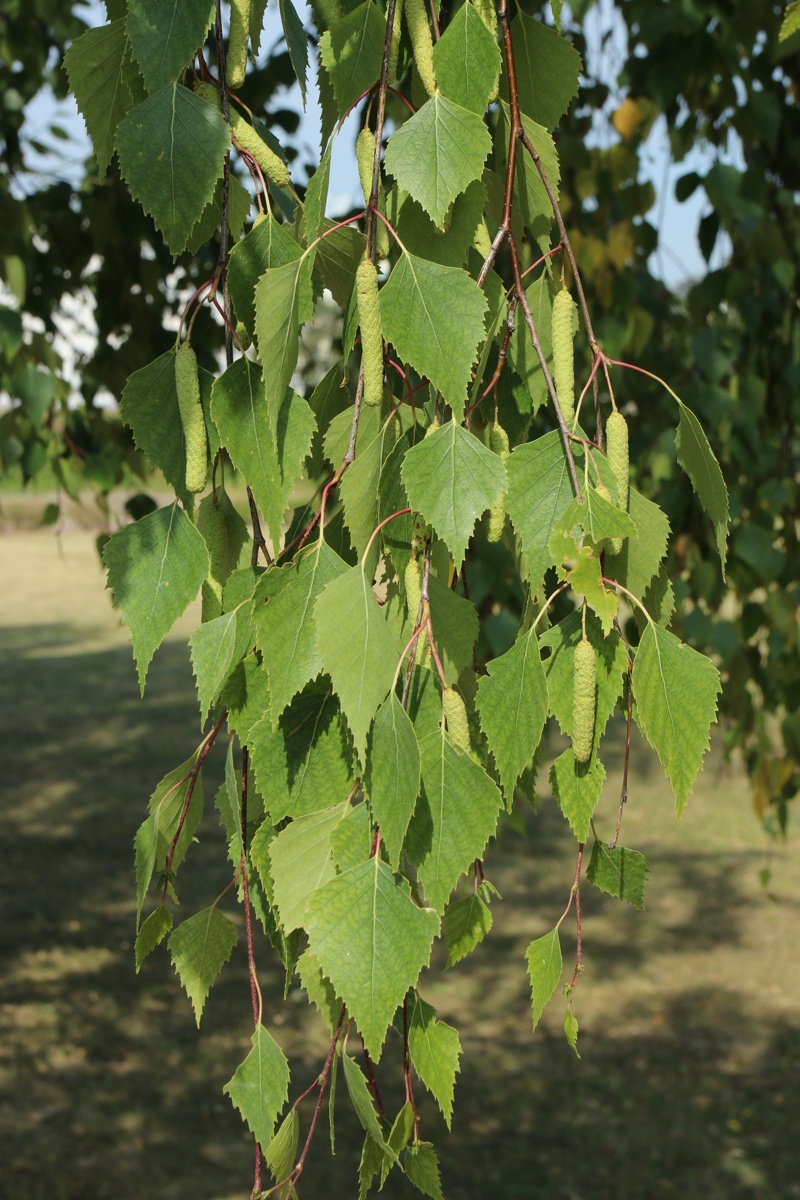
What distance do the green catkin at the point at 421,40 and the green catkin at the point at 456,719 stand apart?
300 millimetres

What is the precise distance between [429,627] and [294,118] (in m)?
2.02

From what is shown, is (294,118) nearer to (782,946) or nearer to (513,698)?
(513,698)

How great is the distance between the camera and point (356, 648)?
50cm

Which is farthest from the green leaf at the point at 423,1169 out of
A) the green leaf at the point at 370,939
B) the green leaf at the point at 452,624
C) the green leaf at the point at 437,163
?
the green leaf at the point at 437,163

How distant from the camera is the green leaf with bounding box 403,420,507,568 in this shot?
0.52m

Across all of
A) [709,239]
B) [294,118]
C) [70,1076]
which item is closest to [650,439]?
[709,239]

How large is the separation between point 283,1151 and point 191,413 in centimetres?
36

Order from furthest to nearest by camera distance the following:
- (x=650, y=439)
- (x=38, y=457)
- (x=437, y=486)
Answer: (x=38, y=457) → (x=650, y=439) → (x=437, y=486)

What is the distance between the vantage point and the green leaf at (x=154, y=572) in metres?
0.59

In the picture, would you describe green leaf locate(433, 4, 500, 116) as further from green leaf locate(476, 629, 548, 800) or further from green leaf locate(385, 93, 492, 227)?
green leaf locate(476, 629, 548, 800)

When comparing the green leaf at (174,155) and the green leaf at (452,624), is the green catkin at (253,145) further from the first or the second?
the green leaf at (452,624)

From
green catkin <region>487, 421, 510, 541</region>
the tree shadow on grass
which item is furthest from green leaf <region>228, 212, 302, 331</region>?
the tree shadow on grass

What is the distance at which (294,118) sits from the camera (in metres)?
2.32

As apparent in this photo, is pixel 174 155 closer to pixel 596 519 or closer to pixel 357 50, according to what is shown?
pixel 357 50
